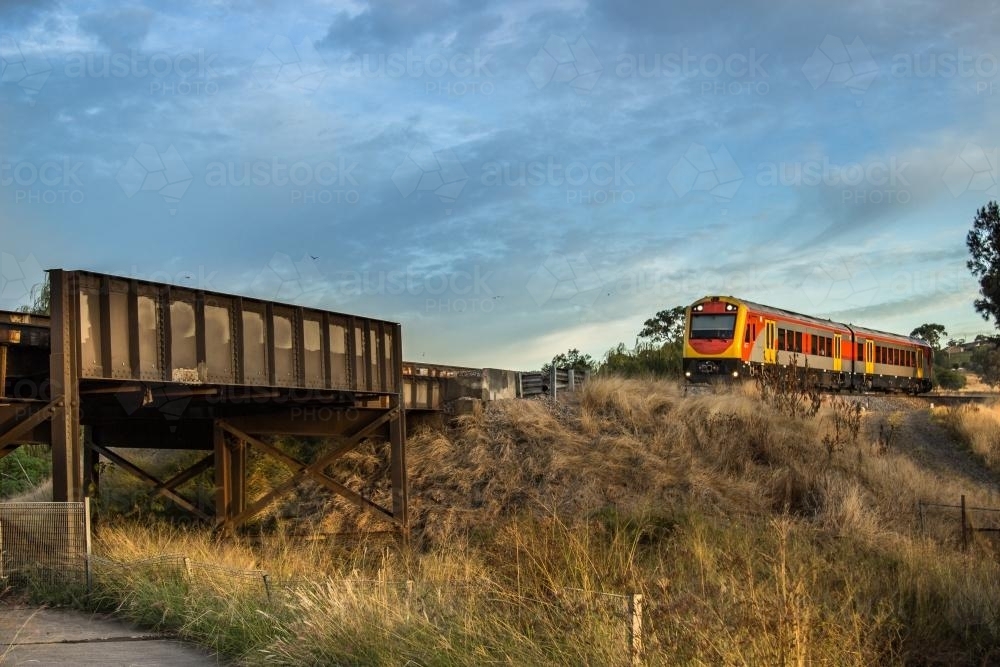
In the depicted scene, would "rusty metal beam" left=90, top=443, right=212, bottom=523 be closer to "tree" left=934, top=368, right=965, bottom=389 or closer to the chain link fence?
the chain link fence

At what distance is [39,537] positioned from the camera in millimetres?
12703

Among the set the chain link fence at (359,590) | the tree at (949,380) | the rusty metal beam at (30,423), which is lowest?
the chain link fence at (359,590)

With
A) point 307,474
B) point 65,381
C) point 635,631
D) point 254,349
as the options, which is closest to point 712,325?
point 307,474

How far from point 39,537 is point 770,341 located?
87.4 feet

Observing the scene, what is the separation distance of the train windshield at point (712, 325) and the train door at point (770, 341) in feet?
5.94

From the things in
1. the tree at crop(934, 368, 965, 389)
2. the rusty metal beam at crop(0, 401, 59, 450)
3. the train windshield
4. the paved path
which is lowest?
the paved path

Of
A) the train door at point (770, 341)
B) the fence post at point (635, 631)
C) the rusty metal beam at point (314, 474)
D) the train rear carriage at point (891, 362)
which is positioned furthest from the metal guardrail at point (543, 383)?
the fence post at point (635, 631)

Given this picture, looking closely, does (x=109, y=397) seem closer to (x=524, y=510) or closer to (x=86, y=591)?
(x=86, y=591)

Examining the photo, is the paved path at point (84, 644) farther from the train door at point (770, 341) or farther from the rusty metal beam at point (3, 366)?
the train door at point (770, 341)

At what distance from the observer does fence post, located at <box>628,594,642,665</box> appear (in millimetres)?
6395

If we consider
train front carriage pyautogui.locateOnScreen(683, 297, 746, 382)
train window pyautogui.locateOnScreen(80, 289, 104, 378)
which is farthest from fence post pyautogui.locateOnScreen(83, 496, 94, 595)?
train front carriage pyautogui.locateOnScreen(683, 297, 746, 382)

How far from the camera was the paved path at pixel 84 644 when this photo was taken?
27.4ft

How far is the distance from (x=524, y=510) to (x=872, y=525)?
7.95m

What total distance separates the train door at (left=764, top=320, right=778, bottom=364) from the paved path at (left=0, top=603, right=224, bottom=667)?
26.9 metres
